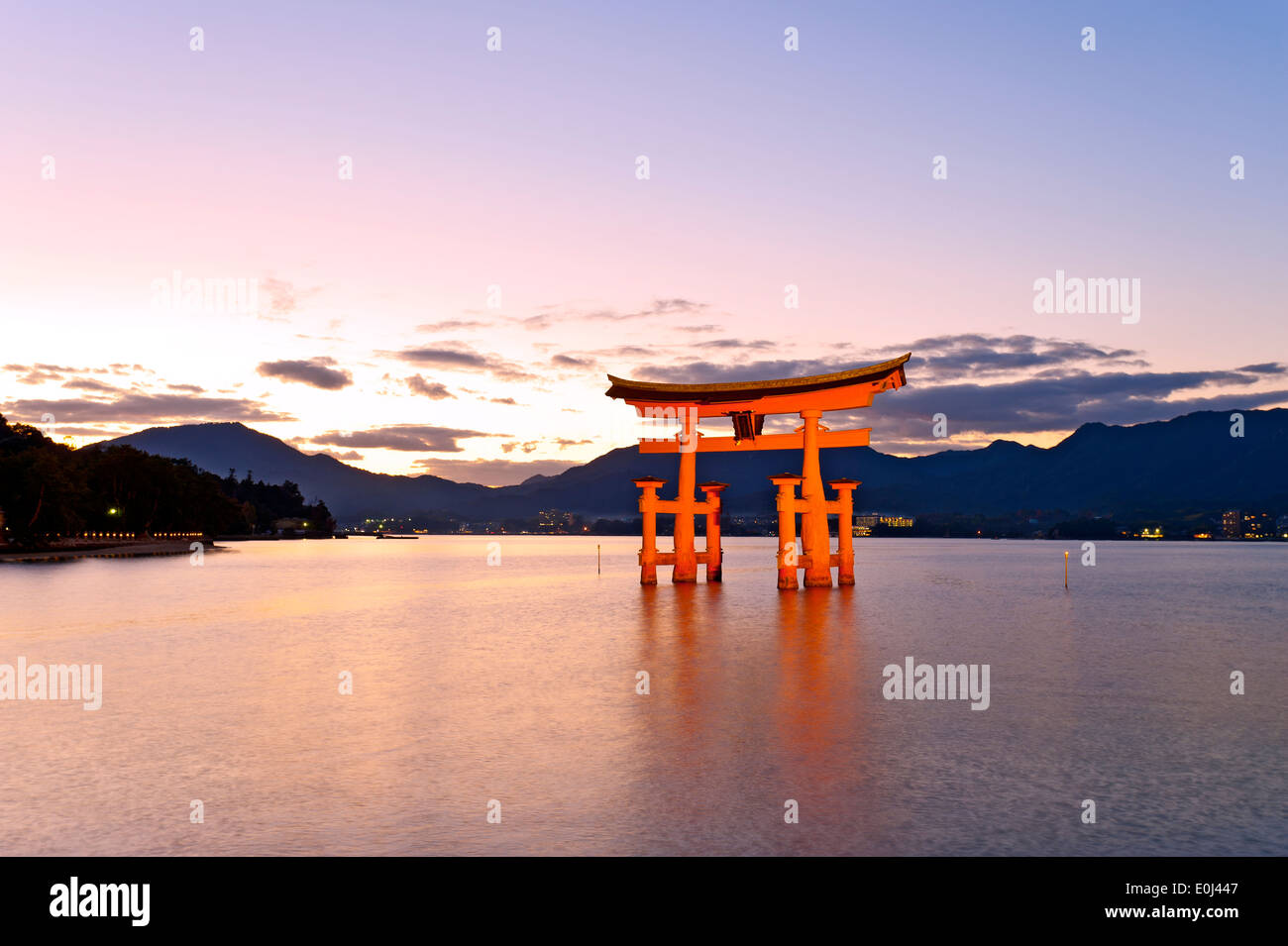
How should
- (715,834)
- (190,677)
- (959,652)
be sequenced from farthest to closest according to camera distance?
(959,652) < (190,677) < (715,834)

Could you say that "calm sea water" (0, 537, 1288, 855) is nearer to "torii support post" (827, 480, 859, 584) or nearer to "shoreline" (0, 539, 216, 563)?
"torii support post" (827, 480, 859, 584)

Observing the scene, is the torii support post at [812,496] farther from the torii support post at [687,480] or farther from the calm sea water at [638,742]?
the calm sea water at [638,742]

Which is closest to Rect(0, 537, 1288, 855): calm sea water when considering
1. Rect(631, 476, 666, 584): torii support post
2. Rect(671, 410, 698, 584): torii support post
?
Rect(671, 410, 698, 584): torii support post

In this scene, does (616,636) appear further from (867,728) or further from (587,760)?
(587,760)

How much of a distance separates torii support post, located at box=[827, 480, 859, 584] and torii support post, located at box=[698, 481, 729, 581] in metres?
5.49

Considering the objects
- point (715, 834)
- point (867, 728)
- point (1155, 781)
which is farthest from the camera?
point (867, 728)

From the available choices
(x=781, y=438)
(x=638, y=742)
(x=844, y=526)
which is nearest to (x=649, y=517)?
(x=781, y=438)

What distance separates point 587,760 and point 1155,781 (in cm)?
701

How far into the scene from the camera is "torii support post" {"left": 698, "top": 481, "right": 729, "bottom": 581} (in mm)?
43750

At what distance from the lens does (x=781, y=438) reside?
41.3 m

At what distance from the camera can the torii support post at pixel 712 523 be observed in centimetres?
4375
